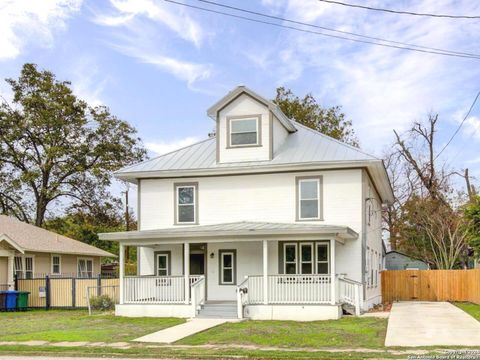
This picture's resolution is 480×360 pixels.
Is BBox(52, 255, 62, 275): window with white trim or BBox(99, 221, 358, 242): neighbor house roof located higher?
BBox(99, 221, 358, 242): neighbor house roof

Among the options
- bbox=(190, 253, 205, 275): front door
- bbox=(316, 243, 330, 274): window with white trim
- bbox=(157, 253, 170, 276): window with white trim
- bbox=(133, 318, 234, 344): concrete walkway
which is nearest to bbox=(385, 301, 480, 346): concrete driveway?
bbox=(316, 243, 330, 274): window with white trim

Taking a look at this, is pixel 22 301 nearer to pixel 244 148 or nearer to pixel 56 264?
pixel 56 264

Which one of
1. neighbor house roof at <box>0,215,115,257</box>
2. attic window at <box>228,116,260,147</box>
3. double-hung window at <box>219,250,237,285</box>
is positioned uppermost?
attic window at <box>228,116,260,147</box>

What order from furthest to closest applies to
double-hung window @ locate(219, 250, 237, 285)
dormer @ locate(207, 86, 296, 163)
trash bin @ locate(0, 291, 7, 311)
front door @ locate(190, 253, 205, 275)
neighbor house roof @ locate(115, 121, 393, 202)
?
trash bin @ locate(0, 291, 7, 311) < front door @ locate(190, 253, 205, 275) < dormer @ locate(207, 86, 296, 163) < double-hung window @ locate(219, 250, 237, 285) < neighbor house roof @ locate(115, 121, 393, 202)

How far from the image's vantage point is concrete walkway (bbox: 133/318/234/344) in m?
15.5

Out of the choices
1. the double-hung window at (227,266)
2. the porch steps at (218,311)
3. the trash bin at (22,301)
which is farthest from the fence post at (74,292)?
the porch steps at (218,311)

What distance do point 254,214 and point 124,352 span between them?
11.7 metres

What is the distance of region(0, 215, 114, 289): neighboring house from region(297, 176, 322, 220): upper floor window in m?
12.9

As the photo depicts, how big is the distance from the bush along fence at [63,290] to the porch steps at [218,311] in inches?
226

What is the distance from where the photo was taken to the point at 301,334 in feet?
52.7

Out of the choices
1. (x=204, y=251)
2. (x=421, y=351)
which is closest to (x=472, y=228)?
Answer: (x=204, y=251)

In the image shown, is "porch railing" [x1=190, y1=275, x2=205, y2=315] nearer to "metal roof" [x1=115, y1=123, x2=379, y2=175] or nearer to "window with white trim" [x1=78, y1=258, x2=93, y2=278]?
"metal roof" [x1=115, y1=123, x2=379, y2=175]

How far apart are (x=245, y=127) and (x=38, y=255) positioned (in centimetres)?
1339

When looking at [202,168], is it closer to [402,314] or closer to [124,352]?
[402,314]
